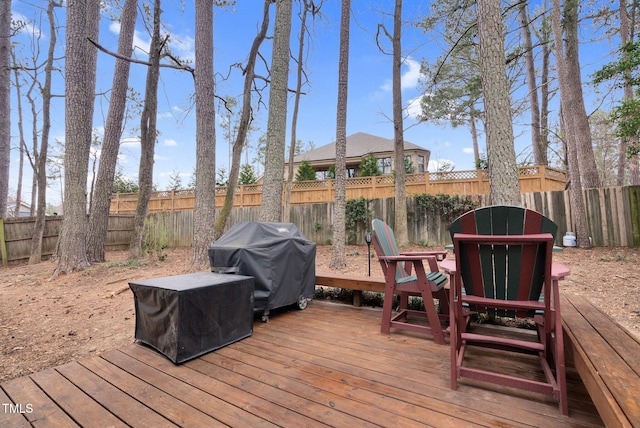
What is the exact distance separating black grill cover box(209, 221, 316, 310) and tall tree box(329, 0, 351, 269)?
2.66 metres

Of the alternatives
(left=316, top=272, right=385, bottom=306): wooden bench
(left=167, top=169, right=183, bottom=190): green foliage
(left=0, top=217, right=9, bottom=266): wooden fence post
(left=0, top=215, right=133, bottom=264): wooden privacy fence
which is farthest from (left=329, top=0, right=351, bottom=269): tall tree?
(left=167, top=169, right=183, bottom=190): green foliage

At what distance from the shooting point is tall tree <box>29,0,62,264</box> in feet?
25.6

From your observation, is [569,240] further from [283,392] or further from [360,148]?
[360,148]

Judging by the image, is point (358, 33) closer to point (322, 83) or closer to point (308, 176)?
point (322, 83)

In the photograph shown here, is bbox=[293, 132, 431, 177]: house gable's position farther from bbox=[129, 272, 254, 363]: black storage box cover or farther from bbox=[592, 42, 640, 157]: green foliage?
bbox=[129, 272, 254, 363]: black storage box cover

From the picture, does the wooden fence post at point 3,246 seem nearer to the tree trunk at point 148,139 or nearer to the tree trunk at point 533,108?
the tree trunk at point 148,139

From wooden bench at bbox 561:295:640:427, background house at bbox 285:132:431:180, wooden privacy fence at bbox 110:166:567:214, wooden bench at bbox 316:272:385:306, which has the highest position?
background house at bbox 285:132:431:180

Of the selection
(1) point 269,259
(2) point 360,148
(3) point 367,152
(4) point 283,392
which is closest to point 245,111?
(1) point 269,259

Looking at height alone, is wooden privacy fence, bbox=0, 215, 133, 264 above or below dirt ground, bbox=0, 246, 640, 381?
above

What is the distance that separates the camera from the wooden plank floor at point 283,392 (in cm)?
144

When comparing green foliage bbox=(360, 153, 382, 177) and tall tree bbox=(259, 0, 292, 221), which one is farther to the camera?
green foliage bbox=(360, 153, 382, 177)

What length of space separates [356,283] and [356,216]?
674cm

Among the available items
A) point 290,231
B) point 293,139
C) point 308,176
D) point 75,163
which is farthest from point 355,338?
point 308,176

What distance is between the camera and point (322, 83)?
10.5 metres
